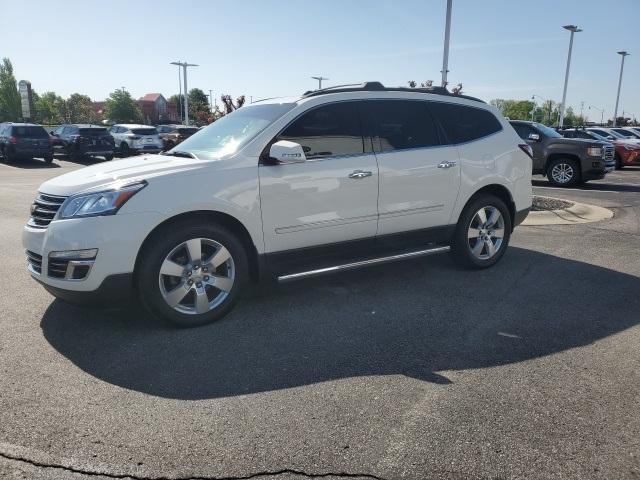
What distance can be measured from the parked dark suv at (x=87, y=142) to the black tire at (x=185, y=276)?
21.5 meters

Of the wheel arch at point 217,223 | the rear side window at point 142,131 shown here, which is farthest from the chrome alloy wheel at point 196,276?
the rear side window at point 142,131

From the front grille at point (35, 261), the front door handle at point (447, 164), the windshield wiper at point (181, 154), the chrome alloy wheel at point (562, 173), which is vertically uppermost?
the windshield wiper at point (181, 154)

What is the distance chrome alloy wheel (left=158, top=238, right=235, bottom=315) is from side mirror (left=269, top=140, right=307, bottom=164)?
2.76 ft

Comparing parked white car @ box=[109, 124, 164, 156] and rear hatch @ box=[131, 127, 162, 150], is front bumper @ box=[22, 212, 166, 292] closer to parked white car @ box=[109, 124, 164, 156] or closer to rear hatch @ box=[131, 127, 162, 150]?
parked white car @ box=[109, 124, 164, 156]

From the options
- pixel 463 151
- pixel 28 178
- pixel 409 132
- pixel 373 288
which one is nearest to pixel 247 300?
pixel 373 288

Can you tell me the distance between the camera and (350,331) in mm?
4191

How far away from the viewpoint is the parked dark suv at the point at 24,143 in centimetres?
2152

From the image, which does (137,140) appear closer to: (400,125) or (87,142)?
(87,142)

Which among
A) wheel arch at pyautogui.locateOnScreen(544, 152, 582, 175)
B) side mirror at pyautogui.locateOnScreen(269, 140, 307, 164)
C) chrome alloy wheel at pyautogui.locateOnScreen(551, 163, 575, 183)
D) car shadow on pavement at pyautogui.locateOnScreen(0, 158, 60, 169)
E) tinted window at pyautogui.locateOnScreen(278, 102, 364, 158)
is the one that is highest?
tinted window at pyautogui.locateOnScreen(278, 102, 364, 158)

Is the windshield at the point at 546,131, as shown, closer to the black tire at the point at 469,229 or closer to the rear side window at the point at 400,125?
the black tire at the point at 469,229

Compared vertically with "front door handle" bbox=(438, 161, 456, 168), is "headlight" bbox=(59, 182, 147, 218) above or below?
below

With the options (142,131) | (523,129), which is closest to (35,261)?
(523,129)

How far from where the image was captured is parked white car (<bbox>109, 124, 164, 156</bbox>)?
2509cm

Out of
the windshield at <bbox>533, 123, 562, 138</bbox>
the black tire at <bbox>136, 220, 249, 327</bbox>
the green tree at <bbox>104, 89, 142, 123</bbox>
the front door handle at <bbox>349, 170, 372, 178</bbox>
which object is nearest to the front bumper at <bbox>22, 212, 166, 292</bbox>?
the black tire at <bbox>136, 220, 249, 327</bbox>
